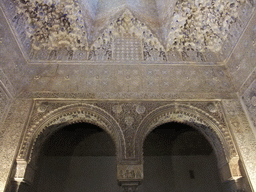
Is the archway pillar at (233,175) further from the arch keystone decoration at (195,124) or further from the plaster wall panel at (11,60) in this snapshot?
the plaster wall panel at (11,60)

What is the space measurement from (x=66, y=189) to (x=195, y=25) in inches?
214

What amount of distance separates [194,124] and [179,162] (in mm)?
2213

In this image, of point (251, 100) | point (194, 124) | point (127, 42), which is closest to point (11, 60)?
point (127, 42)

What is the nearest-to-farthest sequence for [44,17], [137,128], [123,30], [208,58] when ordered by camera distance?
1. [137,128]
2. [44,17]
3. [208,58]
4. [123,30]

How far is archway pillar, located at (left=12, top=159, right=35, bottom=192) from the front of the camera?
2.99 m

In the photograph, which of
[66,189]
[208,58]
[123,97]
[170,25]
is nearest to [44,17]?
[123,97]

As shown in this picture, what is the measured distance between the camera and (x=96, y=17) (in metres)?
5.54

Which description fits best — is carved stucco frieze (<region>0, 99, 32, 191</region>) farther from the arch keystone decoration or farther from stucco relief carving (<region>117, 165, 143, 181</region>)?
the arch keystone decoration

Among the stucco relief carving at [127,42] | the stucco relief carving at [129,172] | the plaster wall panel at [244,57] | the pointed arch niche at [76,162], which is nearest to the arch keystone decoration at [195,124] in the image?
the stucco relief carving at [129,172]

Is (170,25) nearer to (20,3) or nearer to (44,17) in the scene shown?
(44,17)

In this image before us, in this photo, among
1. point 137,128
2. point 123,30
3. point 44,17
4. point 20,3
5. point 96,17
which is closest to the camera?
point 137,128

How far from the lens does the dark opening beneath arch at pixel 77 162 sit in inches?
205

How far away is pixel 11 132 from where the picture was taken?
332 centimetres

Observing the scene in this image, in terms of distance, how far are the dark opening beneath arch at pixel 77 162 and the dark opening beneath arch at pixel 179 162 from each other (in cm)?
110
